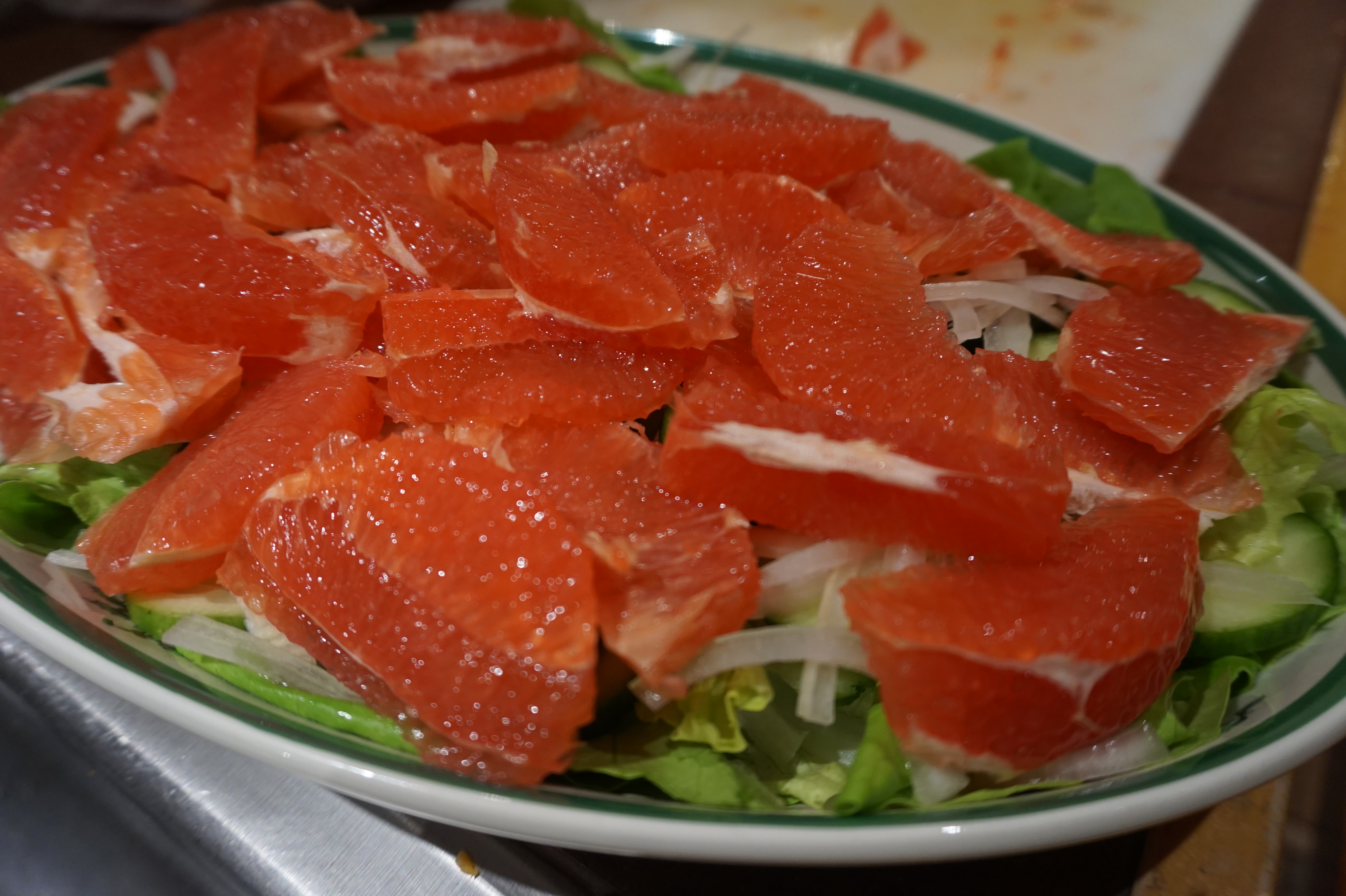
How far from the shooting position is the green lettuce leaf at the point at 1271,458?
1.30 m

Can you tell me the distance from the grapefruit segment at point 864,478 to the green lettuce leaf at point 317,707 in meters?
0.44

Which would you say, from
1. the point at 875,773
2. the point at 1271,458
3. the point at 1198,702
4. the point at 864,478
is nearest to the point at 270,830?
the point at 875,773

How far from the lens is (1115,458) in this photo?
121 cm

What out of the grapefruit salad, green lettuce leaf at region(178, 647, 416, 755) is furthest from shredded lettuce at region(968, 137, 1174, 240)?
green lettuce leaf at region(178, 647, 416, 755)

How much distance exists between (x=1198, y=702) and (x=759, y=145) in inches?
42.1

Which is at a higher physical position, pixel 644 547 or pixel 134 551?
pixel 644 547

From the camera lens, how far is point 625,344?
1.17 meters

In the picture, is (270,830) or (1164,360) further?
(1164,360)

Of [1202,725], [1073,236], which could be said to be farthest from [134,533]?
[1073,236]

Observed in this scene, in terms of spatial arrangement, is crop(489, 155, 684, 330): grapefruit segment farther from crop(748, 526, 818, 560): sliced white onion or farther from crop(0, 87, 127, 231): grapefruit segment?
crop(0, 87, 127, 231): grapefruit segment

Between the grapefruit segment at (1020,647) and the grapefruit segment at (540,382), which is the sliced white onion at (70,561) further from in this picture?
the grapefruit segment at (1020,647)

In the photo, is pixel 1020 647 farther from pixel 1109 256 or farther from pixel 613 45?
pixel 613 45

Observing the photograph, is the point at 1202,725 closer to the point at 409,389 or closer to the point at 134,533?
the point at 409,389

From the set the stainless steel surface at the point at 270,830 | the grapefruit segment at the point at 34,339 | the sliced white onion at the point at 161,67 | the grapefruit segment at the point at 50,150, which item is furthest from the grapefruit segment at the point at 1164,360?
the sliced white onion at the point at 161,67
